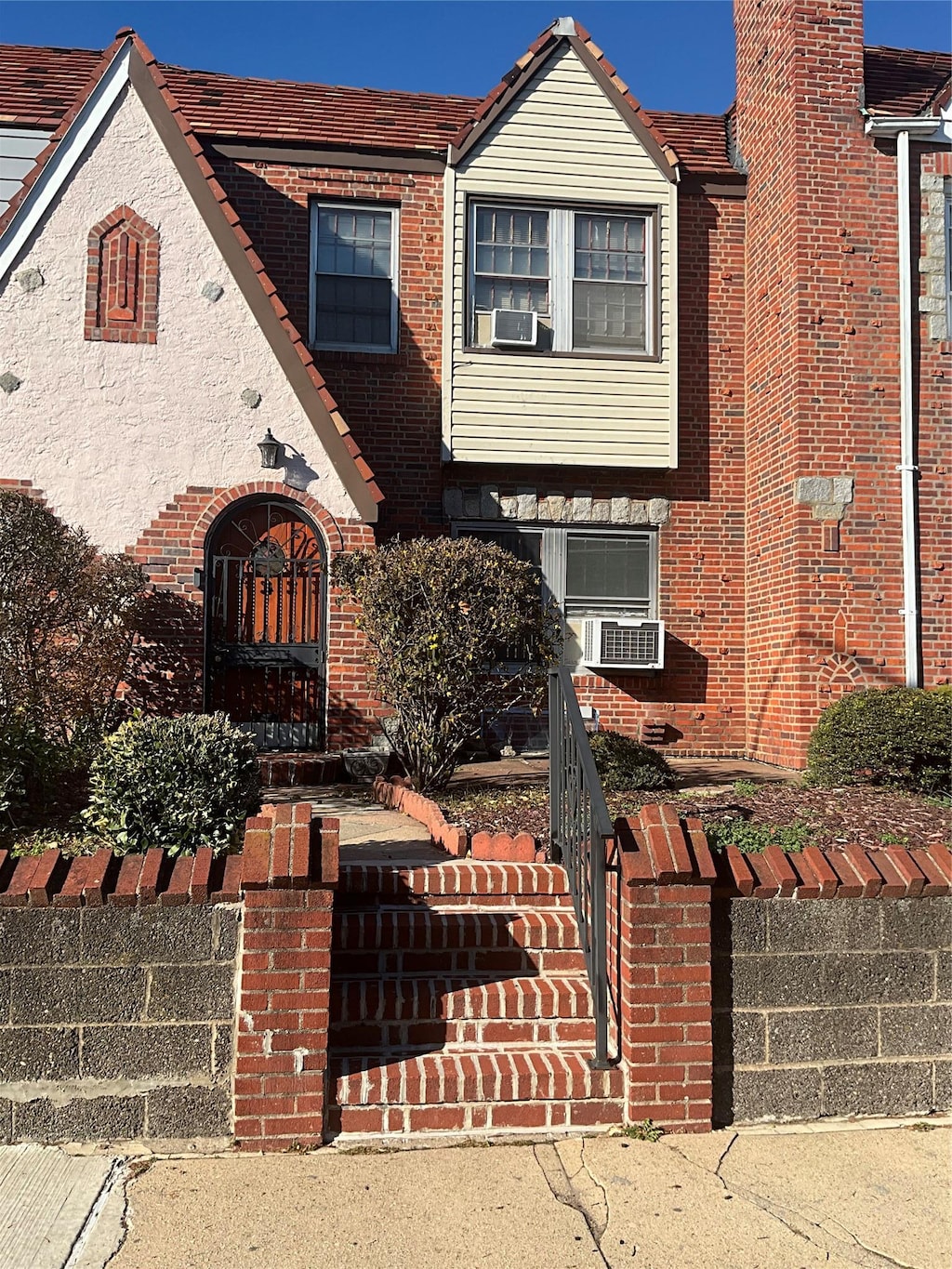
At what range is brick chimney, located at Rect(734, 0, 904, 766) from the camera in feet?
34.0

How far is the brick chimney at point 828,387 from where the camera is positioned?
10.4m

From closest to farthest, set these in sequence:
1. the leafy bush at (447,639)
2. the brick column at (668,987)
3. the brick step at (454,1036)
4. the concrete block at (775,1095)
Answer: the brick column at (668,987) < the concrete block at (775,1095) < the brick step at (454,1036) < the leafy bush at (447,639)

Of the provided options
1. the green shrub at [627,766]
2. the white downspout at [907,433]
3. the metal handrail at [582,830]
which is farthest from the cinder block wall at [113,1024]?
the white downspout at [907,433]

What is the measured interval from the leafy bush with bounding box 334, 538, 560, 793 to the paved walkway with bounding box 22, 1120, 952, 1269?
12.3ft

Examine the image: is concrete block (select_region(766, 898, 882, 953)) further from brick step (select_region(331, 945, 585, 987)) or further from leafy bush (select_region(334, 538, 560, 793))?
leafy bush (select_region(334, 538, 560, 793))

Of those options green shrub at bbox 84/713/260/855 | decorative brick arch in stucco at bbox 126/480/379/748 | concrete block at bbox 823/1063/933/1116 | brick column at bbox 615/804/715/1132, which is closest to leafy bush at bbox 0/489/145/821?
decorative brick arch in stucco at bbox 126/480/379/748

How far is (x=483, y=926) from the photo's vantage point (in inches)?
195

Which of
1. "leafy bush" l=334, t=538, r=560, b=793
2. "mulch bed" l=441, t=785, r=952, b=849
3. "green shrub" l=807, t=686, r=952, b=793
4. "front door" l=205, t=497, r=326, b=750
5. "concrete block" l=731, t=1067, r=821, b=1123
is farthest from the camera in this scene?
"front door" l=205, t=497, r=326, b=750

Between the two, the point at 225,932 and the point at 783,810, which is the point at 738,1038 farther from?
the point at 783,810

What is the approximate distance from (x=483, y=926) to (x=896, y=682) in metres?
6.95

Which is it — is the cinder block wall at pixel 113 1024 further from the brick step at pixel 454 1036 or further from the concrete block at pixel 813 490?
the concrete block at pixel 813 490

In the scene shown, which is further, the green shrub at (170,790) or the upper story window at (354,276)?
the upper story window at (354,276)

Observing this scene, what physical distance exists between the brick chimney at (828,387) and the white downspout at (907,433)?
0.28ft

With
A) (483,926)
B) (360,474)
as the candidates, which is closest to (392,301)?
(360,474)
